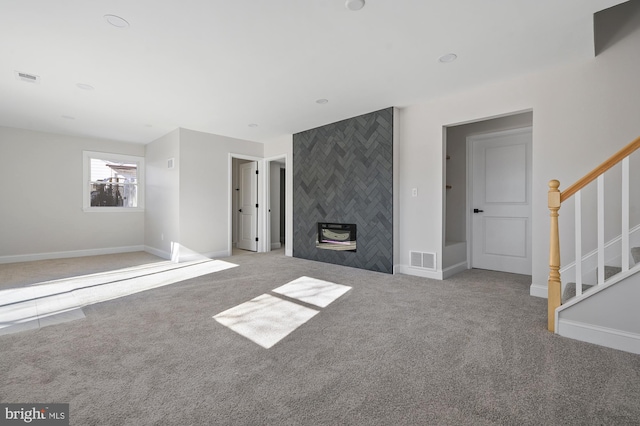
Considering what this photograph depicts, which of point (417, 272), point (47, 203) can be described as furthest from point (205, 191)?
point (417, 272)

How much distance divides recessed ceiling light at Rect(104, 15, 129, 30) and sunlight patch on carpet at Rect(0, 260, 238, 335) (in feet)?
8.18

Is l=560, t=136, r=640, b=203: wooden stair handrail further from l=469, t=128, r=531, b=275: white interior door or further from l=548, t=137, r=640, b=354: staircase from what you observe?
l=469, t=128, r=531, b=275: white interior door

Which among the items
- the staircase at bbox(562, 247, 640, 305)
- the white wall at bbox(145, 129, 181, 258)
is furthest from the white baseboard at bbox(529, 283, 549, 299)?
the white wall at bbox(145, 129, 181, 258)

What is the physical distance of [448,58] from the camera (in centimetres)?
291

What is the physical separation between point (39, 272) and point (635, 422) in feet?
21.3

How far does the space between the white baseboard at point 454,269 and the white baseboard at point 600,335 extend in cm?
184

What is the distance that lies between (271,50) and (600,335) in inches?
134

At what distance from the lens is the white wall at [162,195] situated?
5469mm

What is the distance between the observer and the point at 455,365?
1.79m

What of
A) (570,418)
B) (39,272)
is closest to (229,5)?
(570,418)

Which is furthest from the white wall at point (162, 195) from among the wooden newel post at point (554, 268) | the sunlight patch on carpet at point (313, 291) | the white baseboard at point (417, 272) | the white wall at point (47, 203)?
the wooden newel post at point (554, 268)

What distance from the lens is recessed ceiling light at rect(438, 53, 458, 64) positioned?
9.37 feet

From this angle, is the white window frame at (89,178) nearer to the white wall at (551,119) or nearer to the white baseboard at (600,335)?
the white wall at (551,119)

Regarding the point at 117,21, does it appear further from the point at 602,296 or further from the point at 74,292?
the point at 602,296
